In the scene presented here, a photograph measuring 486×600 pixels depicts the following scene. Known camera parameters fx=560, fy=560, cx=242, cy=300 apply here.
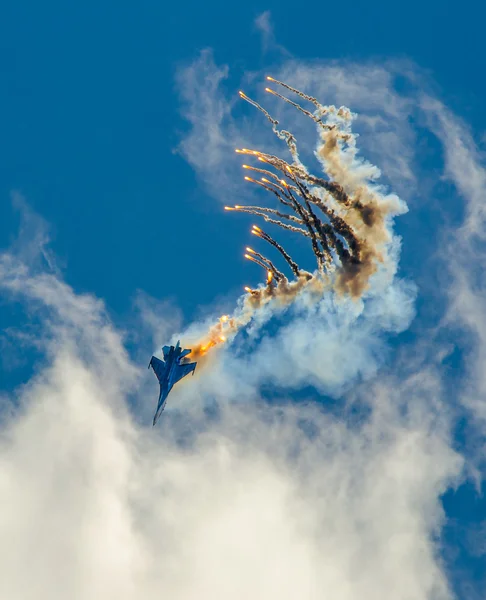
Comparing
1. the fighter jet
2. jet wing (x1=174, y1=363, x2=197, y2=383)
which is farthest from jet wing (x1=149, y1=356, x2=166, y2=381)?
jet wing (x1=174, y1=363, x2=197, y2=383)

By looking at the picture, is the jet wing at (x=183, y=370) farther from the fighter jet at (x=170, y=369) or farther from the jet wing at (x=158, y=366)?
the jet wing at (x=158, y=366)

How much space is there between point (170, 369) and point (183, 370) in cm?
249

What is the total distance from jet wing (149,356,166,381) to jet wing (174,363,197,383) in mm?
2548

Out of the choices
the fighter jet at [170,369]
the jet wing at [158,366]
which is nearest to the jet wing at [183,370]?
the fighter jet at [170,369]

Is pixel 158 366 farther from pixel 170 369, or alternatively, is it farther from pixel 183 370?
pixel 183 370

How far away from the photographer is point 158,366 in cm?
10281

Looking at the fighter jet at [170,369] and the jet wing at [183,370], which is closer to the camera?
the fighter jet at [170,369]

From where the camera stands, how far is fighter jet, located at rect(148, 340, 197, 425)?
99.8 metres

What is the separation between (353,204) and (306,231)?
7.94 m

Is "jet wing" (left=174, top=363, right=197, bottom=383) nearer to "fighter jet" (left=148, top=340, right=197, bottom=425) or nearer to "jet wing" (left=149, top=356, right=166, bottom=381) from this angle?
"fighter jet" (left=148, top=340, right=197, bottom=425)

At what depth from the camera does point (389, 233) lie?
271 feet

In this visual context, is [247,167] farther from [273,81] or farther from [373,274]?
[373,274]

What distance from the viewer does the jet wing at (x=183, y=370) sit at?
10062 cm

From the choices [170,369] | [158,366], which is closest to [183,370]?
[170,369]
